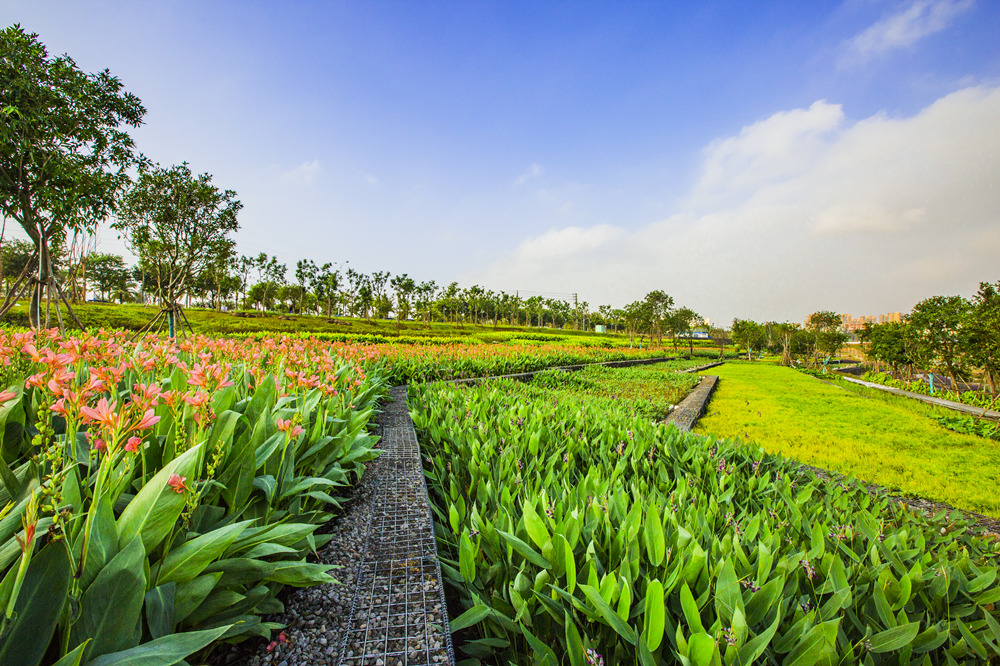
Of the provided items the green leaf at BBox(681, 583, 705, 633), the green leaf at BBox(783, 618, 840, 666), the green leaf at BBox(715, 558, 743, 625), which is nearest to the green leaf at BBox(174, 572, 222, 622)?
the green leaf at BBox(681, 583, 705, 633)

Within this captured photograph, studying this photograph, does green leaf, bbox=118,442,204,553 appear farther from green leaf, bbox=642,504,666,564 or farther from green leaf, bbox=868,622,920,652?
green leaf, bbox=868,622,920,652

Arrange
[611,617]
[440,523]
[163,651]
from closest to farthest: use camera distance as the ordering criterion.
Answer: [163,651] < [611,617] < [440,523]

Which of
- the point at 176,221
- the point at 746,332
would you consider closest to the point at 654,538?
the point at 176,221

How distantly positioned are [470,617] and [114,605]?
3.39 feet

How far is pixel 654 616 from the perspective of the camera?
1.20 m

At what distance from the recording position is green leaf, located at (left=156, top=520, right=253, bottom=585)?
1092mm

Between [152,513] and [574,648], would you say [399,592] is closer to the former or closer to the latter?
[574,648]

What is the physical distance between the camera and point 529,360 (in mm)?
11141

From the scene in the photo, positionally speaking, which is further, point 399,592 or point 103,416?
point 399,592

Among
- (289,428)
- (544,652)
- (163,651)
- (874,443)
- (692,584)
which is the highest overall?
(289,428)

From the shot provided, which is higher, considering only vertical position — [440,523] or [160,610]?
[160,610]

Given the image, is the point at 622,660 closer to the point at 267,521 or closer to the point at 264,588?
the point at 264,588

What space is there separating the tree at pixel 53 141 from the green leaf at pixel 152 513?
23.2ft

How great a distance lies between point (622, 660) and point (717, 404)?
9678 mm
